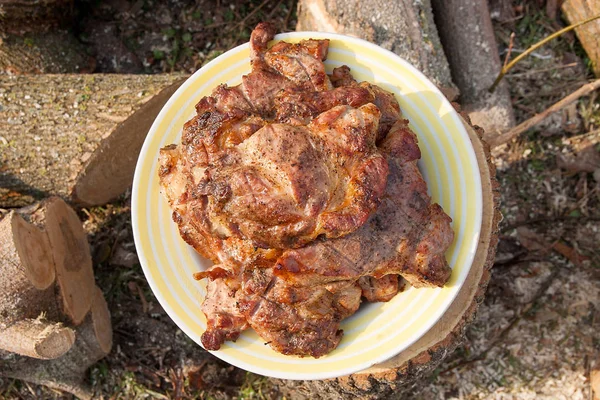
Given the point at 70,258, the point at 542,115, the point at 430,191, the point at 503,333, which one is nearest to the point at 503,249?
the point at 503,333

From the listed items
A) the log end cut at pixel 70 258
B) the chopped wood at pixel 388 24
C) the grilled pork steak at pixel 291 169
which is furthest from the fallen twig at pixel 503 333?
the log end cut at pixel 70 258

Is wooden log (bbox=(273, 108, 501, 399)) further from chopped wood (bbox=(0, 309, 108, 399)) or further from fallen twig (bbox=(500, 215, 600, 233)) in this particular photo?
chopped wood (bbox=(0, 309, 108, 399))

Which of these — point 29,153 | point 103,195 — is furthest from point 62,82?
point 103,195

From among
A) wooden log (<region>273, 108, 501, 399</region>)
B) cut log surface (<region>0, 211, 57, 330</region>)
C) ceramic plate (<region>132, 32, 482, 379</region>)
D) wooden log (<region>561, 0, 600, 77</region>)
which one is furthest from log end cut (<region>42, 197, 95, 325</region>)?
wooden log (<region>561, 0, 600, 77</region>)

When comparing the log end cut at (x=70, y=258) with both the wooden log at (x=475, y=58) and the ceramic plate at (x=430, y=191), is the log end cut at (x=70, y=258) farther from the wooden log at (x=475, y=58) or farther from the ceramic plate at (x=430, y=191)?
the wooden log at (x=475, y=58)

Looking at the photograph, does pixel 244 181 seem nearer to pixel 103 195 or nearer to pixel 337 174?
pixel 337 174

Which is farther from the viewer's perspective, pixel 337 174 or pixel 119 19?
pixel 119 19

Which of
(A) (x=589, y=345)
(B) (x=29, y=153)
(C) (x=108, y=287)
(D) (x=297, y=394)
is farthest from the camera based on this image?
(C) (x=108, y=287)
